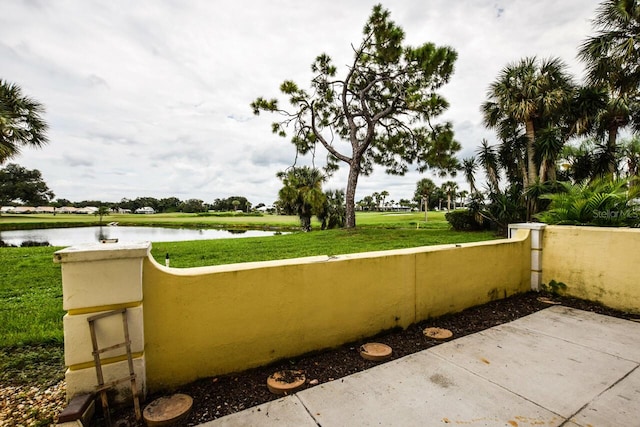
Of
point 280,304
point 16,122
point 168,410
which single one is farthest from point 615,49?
point 16,122

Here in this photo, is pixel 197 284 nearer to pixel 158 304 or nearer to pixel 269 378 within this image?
pixel 158 304

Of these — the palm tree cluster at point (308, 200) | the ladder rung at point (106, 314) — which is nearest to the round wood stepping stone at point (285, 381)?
the ladder rung at point (106, 314)

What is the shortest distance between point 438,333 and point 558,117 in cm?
1637

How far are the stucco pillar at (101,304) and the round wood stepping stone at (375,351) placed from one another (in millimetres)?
1837

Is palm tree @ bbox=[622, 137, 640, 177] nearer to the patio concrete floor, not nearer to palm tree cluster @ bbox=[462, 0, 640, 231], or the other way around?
palm tree cluster @ bbox=[462, 0, 640, 231]

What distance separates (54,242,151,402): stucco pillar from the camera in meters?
1.76

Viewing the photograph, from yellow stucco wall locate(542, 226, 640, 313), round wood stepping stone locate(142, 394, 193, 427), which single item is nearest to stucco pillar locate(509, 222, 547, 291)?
yellow stucco wall locate(542, 226, 640, 313)

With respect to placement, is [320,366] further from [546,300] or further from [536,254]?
[536,254]

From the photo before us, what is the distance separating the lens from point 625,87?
34.5ft

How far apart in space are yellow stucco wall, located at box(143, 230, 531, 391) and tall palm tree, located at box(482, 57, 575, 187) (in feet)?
43.4

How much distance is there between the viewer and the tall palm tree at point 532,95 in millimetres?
12992

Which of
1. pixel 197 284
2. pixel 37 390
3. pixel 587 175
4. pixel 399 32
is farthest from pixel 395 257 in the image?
pixel 587 175

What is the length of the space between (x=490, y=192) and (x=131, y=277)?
1403 cm

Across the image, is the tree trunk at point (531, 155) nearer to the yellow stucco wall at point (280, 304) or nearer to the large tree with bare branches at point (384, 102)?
the large tree with bare branches at point (384, 102)
